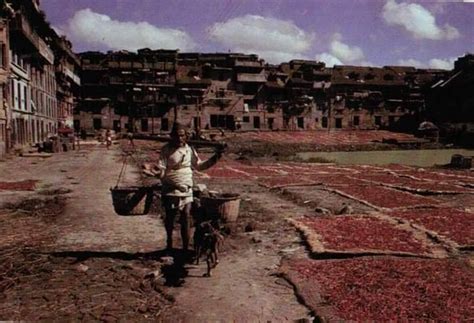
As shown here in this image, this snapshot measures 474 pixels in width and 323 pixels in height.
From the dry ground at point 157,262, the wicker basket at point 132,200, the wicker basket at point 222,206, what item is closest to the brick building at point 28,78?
the dry ground at point 157,262

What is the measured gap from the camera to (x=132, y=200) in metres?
8.51

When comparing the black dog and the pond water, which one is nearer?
the black dog

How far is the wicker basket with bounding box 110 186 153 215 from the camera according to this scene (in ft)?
27.8

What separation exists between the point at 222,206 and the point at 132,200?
1.96 m

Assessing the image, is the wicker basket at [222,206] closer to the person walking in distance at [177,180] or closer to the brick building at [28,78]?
the person walking in distance at [177,180]

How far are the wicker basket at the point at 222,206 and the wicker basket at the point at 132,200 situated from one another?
1429 millimetres

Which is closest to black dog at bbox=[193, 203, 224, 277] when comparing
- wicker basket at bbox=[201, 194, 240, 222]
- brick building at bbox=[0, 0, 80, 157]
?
wicker basket at bbox=[201, 194, 240, 222]

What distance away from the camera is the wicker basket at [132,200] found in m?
8.48

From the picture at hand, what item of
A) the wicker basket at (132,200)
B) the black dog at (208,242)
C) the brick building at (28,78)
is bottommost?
the black dog at (208,242)

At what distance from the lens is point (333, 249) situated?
8492 mm

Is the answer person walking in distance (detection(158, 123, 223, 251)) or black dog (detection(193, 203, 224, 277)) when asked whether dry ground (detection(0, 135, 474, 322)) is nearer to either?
black dog (detection(193, 203, 224, 277))

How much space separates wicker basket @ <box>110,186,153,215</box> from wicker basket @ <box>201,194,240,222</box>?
143 centimetres

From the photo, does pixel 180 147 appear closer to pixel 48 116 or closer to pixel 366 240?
pixel 366 240

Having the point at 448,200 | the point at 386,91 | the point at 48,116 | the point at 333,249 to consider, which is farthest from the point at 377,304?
the point at 386,91
